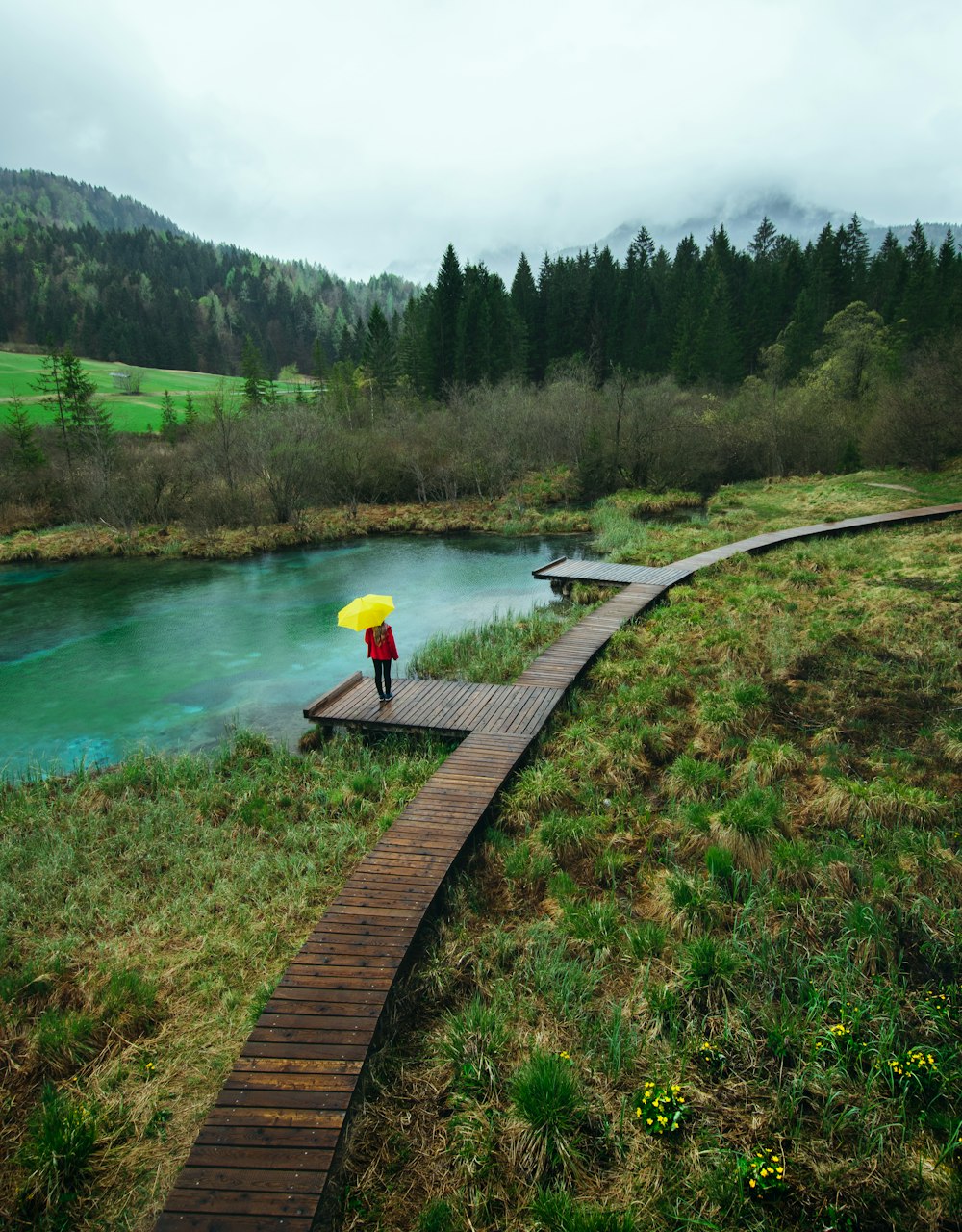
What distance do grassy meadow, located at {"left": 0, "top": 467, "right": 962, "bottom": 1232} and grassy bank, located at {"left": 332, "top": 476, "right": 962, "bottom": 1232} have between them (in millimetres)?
24

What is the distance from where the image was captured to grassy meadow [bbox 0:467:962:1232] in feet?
13.3

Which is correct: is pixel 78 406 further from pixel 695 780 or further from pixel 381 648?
pixel 695 780

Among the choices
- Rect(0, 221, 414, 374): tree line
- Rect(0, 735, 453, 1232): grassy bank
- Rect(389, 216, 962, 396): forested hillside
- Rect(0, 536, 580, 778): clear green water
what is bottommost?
Rect(0, 536, 580, 778): clear green water

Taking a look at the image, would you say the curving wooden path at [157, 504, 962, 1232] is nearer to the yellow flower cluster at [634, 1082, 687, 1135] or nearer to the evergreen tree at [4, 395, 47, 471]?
the yellow flower cluster at [634, 1082, 687, 1135]

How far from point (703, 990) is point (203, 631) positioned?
648 inches

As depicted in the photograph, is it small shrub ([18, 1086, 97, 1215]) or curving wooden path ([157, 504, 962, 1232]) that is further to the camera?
small shrub ([18, 1086, 97, 1215])

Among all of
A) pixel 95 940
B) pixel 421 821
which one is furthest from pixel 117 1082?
pixel 421 821

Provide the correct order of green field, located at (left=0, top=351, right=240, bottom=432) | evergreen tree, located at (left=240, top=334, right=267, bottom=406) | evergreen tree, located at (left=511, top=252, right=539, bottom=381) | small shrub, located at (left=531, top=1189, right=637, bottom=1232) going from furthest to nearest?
evergreen tree, located at (left=511, top=252, right=539, bottom=381), green field, located at (left=0, top=351, right=240, bottom=432), evergreen tree, located at (left=240, top=334, right=267, bottom=406), small shrub, located at (left=531, top=1189, right=637, bottom=1232)

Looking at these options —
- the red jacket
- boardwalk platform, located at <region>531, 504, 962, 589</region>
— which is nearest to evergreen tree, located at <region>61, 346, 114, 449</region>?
boardwalk platform, located at <region>531, 504, 962, 589</region>

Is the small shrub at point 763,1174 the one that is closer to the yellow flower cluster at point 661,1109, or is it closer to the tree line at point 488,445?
the yellow flower cluster at point 661,1109

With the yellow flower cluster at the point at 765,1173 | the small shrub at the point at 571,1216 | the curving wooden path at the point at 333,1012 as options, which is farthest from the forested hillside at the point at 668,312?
the small shrub at the point at 571,1216

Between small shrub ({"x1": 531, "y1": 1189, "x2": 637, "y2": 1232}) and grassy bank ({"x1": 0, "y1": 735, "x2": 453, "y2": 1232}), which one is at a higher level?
small shrub ({"x1": 531, "y1": 1189, "x2": 637, "y2": 1232})

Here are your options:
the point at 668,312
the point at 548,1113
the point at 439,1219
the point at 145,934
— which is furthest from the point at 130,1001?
the point at 668,312

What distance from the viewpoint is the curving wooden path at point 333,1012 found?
3.91m
